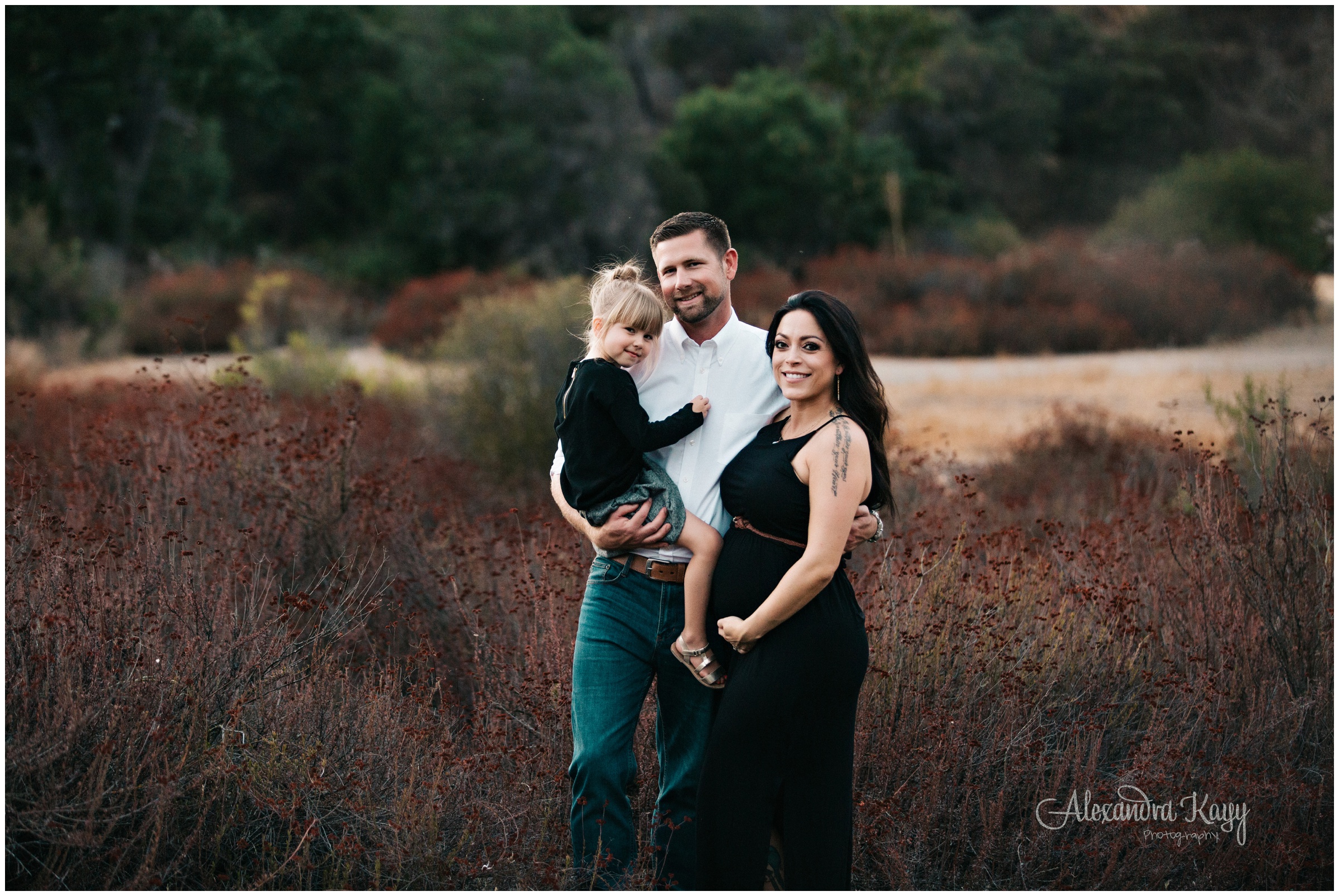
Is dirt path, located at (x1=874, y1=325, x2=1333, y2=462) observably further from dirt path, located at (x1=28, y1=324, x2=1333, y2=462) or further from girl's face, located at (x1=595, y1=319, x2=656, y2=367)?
girl's face, located at (x1=595, y1=319, x2=656, y2=367)

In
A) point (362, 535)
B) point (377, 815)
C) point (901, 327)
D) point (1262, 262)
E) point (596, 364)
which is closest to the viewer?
point (596, 364)

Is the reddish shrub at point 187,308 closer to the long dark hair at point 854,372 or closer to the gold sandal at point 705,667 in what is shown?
the gold sandal at point 705,667

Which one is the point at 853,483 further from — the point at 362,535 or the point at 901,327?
the point at 901,327

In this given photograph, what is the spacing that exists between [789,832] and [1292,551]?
281 centimetres

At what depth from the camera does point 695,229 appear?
313cm

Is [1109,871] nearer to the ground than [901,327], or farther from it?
nearer to the ground

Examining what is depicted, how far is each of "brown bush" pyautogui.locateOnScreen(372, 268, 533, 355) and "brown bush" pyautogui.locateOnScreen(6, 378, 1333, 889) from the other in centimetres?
1033

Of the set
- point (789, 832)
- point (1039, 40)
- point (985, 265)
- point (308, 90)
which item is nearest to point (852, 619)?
point (789, 832)

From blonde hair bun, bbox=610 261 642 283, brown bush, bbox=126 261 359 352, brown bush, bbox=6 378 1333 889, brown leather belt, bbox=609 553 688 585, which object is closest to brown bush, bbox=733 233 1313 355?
brown bush, bbox=126 261 359 352

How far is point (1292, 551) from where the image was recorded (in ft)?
15.0

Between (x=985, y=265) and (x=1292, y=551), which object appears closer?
(x=1292, y=551)

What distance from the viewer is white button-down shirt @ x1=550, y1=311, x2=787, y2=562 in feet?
10.3

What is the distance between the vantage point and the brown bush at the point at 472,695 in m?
3.28

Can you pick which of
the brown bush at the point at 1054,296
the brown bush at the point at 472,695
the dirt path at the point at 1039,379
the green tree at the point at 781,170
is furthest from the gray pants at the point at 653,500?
the green tree at the point at 781,170
